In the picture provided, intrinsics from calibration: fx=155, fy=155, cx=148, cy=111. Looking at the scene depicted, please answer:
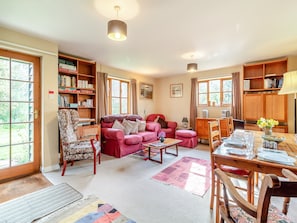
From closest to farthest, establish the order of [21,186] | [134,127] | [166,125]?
1. [21,186]
2. [134,127]
3. [166,125]

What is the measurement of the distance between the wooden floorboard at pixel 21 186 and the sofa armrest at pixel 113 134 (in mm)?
1512

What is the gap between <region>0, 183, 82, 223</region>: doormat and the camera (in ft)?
5.59

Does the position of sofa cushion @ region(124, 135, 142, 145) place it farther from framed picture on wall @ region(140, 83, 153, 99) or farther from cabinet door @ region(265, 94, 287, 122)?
cabinet door @ region(265, 94, 287, 122)

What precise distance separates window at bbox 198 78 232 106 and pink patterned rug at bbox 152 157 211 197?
7.83 ft

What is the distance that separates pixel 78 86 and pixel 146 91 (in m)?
2.81

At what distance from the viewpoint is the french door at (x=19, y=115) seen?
254 cm

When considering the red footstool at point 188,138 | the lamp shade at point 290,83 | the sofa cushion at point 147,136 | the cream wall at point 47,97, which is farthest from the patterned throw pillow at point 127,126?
the lamp shade at point 290,83

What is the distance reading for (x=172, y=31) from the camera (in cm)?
253

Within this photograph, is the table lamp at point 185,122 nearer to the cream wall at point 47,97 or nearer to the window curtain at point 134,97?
the window curtain at point 134,97

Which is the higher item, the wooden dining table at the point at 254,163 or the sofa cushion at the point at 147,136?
the wooden dining table at the point at 254,163

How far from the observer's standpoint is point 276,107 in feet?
12.5

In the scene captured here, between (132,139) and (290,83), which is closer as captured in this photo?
(290,83)

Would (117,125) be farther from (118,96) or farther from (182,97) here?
(182,97)

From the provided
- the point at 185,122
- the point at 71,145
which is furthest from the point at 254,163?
the point at 185,122
